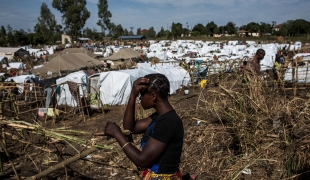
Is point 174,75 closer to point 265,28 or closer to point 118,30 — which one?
point 265,28

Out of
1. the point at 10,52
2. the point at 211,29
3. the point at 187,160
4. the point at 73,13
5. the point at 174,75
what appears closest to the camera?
the point at 187,160

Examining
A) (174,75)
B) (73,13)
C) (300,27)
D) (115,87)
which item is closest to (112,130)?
(115,87)

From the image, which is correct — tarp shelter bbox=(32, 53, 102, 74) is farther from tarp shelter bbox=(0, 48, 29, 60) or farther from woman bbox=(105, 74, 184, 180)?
tarp shelter bbox=(0, 48, 29, 60)

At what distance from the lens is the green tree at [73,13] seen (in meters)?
49.2

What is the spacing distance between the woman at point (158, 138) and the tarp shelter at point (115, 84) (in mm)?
9673

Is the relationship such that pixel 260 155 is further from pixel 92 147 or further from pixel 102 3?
pixel 102 3

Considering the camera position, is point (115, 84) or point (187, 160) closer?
point (187, 160)

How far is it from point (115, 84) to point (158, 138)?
1007 cm

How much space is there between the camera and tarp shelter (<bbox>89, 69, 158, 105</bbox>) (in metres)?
11.5

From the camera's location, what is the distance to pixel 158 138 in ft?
5.56

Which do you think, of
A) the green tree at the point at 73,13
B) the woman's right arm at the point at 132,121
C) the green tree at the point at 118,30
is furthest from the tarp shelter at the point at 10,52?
the green tree at the point at 118,30

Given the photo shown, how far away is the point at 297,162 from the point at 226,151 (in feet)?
4.79

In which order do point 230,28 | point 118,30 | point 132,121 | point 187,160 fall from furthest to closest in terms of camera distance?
point 118,30 → point 230,28 → point 187,160 → point 132,121

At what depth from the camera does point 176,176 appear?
73.6 inches
